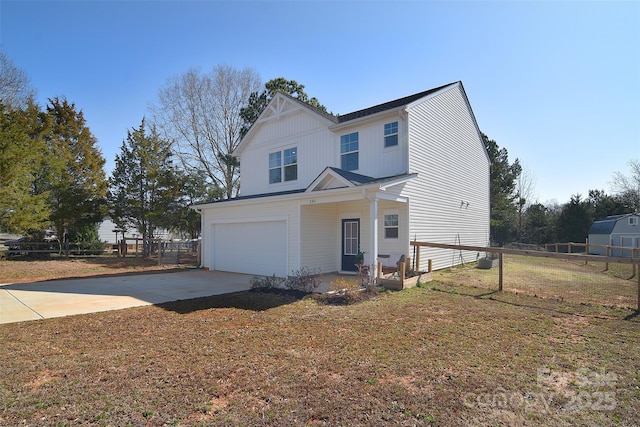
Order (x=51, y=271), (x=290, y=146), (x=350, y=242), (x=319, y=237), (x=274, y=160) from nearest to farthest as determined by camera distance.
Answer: (x=319, y=237)
(x=350, y=242)
(x=51, y=271)
(x=290, y=146)
(x=274, y=160)

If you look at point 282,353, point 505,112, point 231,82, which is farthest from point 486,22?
point 231,82

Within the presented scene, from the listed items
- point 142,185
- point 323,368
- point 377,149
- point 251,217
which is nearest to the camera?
point 323,368

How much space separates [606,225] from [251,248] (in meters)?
29.3

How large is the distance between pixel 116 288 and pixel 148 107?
2114 cm

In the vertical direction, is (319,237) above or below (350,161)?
below

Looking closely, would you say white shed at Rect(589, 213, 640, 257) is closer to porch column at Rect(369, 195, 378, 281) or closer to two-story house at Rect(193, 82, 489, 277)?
two-story house at Rect(193, 82, 489, 277)

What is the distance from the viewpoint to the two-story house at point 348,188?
11.7 metres

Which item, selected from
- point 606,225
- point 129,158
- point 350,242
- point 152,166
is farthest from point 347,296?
point 606,225

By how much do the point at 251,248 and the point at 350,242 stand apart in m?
4.04

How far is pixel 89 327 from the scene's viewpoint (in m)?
6.09

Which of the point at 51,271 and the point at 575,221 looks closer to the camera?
the point at 51,271

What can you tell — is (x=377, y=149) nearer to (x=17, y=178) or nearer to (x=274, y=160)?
(x=274, y=160)

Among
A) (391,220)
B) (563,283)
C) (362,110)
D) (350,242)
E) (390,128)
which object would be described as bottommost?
(563,283)

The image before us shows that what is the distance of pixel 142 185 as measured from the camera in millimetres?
22500
